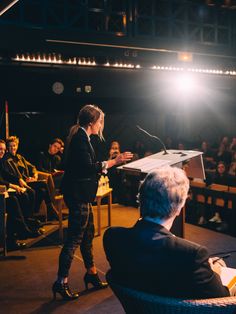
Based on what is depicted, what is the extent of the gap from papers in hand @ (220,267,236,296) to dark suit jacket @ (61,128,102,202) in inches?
58.8

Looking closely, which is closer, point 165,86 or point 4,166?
point 4,166

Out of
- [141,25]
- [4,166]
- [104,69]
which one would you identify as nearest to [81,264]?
[4,166]

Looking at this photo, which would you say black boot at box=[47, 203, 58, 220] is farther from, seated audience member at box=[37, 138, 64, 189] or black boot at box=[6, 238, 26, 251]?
black boot at box=[6, 238, 26, 251]

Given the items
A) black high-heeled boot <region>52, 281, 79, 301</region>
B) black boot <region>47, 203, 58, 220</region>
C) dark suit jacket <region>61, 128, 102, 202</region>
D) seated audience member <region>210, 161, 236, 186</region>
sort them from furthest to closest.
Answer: black boot <region>47, 203, 58, 220</region>, seated audience member <region>210, 161, 236, 186</region>, black high-heeled boot <region>52, 281, 79, 301</region>, dark suit jacket <region>61, 128, 102, 202</region>

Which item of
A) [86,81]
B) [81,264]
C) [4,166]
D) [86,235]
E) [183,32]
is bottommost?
[81,264]

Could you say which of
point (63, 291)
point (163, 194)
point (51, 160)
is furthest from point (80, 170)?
point (51, 160)

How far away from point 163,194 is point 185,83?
9.97m

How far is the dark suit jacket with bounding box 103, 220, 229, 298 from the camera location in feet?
5.11

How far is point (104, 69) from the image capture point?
875cm

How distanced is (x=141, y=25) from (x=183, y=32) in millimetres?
1066

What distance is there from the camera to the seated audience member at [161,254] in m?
1.56

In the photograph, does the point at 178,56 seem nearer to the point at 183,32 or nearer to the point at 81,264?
the point at 183,32

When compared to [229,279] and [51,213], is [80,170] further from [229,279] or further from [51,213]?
[51,213]

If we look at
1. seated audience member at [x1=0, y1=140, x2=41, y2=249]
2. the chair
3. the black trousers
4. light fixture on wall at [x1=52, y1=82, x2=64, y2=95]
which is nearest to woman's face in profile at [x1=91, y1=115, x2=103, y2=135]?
the black trousers
